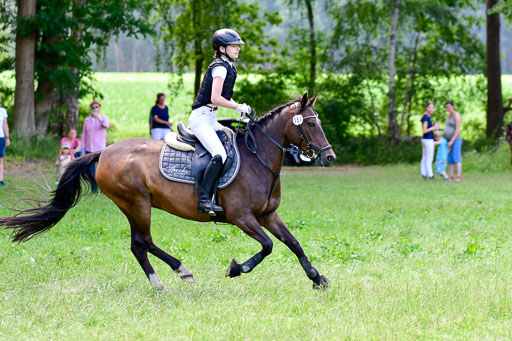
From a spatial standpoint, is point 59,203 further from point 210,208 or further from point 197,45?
point 197,45

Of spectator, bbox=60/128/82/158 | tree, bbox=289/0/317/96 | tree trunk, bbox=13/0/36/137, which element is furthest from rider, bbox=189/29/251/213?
tree, bbox=289/0/317/96

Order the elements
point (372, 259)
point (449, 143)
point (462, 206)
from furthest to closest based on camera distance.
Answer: point (449, 143)
point (462, 206)
point (372, 259)

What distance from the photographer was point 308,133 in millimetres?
7914

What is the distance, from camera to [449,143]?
67.6ft

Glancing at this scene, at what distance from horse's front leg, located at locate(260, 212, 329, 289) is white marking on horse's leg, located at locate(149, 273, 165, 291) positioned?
4.04ft

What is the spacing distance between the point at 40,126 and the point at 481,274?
22604 millimetres

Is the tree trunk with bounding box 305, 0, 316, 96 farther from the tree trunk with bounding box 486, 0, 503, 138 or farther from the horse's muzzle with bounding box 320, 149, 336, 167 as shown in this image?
the horse's muzzle with bounding box 320, 149, 336, 167

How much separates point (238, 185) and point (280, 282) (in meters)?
1.13

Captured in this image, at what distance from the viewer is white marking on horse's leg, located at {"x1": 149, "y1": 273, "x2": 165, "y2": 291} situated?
7.66 metres

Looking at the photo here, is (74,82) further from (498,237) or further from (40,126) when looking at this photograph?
(498,237)

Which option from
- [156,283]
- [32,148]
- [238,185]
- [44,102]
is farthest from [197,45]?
[156,283]

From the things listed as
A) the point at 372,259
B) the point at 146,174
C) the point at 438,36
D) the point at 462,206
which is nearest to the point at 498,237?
the point at 372,259

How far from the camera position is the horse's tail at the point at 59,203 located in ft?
27.6

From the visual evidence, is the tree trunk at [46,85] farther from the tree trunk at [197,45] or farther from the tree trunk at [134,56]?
the tree trunk at [134,56]
